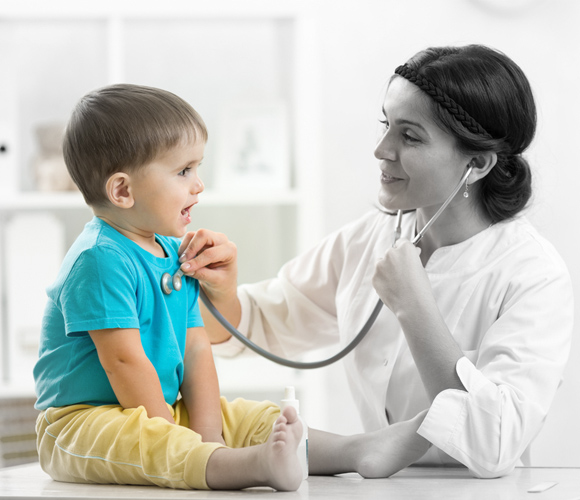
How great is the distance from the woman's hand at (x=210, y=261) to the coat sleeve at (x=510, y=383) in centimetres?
47

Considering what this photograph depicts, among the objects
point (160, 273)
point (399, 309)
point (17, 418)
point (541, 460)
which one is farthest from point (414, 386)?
point (17, 418)

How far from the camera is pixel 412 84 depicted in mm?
1417

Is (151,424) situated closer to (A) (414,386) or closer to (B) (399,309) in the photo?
(B) (399,309)

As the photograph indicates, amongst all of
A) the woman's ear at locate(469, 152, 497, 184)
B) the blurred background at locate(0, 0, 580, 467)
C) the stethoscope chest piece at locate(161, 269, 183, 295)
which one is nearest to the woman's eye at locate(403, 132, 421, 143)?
the woman's ear at locate(469, 152, 497, 184)

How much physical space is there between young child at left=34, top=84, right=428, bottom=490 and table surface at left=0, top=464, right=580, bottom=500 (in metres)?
0.02

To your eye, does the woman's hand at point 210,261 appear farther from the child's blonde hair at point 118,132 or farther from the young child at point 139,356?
the child's blonde hair at point 118,132

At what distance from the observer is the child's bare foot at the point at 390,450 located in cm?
117

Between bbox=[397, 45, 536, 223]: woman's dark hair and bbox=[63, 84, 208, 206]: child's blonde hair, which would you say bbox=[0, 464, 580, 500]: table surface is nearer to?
bbox=[63, 84, 208, 206]: child's blonde hair

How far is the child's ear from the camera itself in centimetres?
114

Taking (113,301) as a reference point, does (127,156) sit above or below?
above

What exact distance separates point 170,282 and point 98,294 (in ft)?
0.50

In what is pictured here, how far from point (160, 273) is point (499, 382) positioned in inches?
22.7

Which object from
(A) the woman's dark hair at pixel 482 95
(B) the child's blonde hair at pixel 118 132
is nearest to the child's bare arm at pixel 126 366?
(B) the child's blonde hair at pixel 118 132

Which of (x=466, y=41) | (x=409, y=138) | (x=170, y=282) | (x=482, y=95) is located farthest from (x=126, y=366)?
(x=466, y=41)
